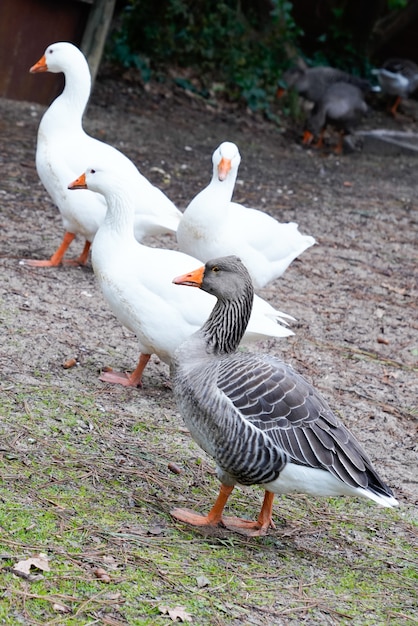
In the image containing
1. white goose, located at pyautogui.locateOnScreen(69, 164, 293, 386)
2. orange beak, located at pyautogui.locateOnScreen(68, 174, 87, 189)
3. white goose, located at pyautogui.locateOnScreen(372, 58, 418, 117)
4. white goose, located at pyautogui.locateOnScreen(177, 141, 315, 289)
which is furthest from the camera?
white goose, located at pyautogui.locateOnScreen(372, 58, 418, 117)

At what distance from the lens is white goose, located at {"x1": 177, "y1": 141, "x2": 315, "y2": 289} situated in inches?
231

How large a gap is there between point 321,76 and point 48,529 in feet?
37.5

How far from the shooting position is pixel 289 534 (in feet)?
12.8

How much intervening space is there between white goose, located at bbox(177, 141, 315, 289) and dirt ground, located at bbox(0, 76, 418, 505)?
57 cm

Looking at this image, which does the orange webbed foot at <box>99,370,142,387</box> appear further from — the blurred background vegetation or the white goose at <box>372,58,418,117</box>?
the white goose at <box>372,58,418,117</box>

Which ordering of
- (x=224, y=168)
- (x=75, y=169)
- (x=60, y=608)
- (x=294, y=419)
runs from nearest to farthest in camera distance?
(x=60, y=608), (x=294, y=419), (x=224, y=168), (x=75, y=169)

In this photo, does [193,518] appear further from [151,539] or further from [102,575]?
[102,575]

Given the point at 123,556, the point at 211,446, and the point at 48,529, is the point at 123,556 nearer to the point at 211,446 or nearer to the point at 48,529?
the point at 48,529

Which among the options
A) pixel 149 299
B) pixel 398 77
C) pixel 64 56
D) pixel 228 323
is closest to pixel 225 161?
pixel 149 299

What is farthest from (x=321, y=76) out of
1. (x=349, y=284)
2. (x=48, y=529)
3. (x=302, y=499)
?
(x=48, y=529)

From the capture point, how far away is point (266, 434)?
3619 millimetres

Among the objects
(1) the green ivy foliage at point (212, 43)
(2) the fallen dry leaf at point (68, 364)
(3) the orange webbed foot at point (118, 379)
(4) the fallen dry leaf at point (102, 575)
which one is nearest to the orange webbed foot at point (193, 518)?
(4) the fallen dry leaf at point (102, 575)

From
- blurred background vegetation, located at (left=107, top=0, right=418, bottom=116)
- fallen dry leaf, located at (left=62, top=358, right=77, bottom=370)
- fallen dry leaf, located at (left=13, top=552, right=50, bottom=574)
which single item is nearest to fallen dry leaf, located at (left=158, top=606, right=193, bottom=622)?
fallen dry leaf, located at (left=13, top=552, right=50, bottom=574)

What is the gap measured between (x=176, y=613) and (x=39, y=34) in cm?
893
